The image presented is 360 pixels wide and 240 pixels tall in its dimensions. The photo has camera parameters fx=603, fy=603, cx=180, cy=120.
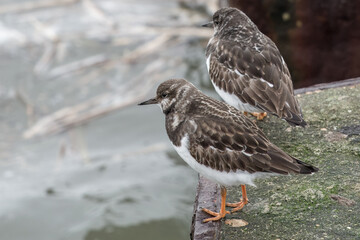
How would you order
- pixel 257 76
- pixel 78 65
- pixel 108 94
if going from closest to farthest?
pixel 257 76
pixel 108 94
pixel 78 65

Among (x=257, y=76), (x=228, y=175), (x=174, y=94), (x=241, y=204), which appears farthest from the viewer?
(x=257, y=76)

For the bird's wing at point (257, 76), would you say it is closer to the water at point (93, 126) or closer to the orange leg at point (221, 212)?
the orange leg at point (221, 212)

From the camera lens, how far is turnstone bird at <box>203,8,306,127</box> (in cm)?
448

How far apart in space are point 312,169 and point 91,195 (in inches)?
154

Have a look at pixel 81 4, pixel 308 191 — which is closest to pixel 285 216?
pixel 308 191

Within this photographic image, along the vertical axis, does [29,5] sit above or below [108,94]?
above

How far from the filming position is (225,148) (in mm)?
3705

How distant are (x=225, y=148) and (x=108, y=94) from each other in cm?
531

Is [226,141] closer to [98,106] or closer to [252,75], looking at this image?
[252,75]

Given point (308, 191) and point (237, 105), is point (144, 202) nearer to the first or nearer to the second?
point (237, 105)

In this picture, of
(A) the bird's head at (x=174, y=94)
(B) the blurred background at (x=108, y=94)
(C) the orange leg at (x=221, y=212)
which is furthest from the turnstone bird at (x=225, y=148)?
(B) the blurred background at (x=108, y=94)

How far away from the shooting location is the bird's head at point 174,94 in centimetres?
411

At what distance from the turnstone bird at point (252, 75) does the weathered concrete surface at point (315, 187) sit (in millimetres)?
243

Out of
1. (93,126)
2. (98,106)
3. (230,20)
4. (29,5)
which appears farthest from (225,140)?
(29,5)
